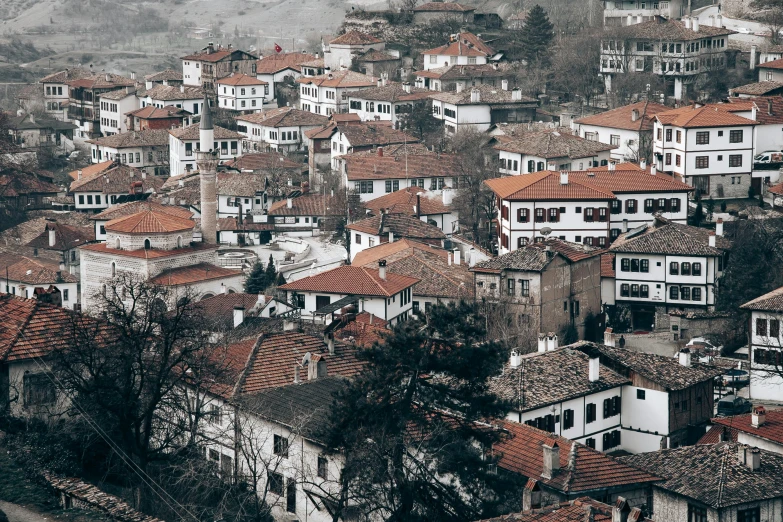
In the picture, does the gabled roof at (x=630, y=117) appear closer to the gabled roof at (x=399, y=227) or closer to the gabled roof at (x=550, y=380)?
the gabled roof at (x=399, y=227)

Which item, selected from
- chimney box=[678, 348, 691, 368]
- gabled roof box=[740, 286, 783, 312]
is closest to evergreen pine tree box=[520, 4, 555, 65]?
gabled roof box=[740, 286, 783, 312]

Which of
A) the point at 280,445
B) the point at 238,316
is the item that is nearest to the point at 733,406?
the point at 238,316

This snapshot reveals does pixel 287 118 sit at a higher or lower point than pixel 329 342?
lower

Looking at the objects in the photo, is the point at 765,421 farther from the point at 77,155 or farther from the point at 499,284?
the point at 77,155

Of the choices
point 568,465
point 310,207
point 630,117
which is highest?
point 630,117

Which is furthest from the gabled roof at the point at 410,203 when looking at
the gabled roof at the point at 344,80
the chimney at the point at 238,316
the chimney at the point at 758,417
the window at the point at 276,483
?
the window at the point at 276,483

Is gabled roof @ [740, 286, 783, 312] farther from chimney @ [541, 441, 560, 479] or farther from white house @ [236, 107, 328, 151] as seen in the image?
white house @ [236, 107, 328, 151]

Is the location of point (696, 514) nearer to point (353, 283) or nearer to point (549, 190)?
point (353, 283)
